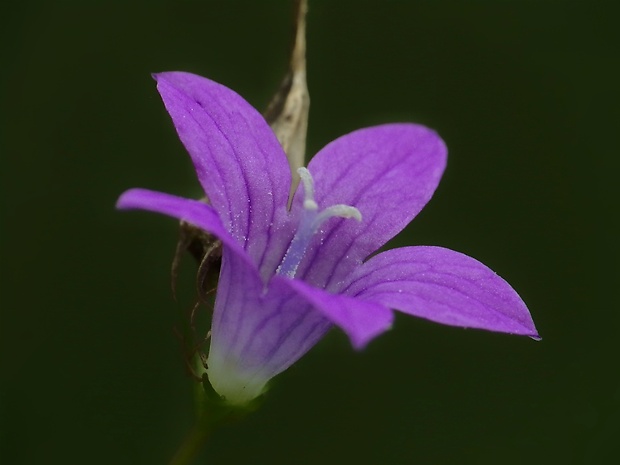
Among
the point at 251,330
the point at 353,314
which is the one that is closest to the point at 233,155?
the point at 251,330

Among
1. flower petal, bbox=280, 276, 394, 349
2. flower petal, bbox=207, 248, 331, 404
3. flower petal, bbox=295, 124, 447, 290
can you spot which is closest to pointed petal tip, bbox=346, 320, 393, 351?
flower petal, bbox=280, 276, 394, 349

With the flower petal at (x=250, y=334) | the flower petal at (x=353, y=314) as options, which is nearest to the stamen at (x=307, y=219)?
the flower petal at (x=250, y=334)

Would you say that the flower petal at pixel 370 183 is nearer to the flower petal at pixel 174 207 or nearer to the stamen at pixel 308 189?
the stamen at pixel 308 189

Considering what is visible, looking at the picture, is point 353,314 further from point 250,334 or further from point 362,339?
point 250,334

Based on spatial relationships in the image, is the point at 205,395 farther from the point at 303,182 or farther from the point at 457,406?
the point at 457,406

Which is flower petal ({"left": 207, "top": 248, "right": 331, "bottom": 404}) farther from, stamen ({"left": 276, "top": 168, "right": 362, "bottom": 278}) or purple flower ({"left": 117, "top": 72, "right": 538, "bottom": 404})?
stamen ({"left": 276, "top": 168, "right": 362, "bottom": 278})

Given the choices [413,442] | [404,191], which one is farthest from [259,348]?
[413,442]
